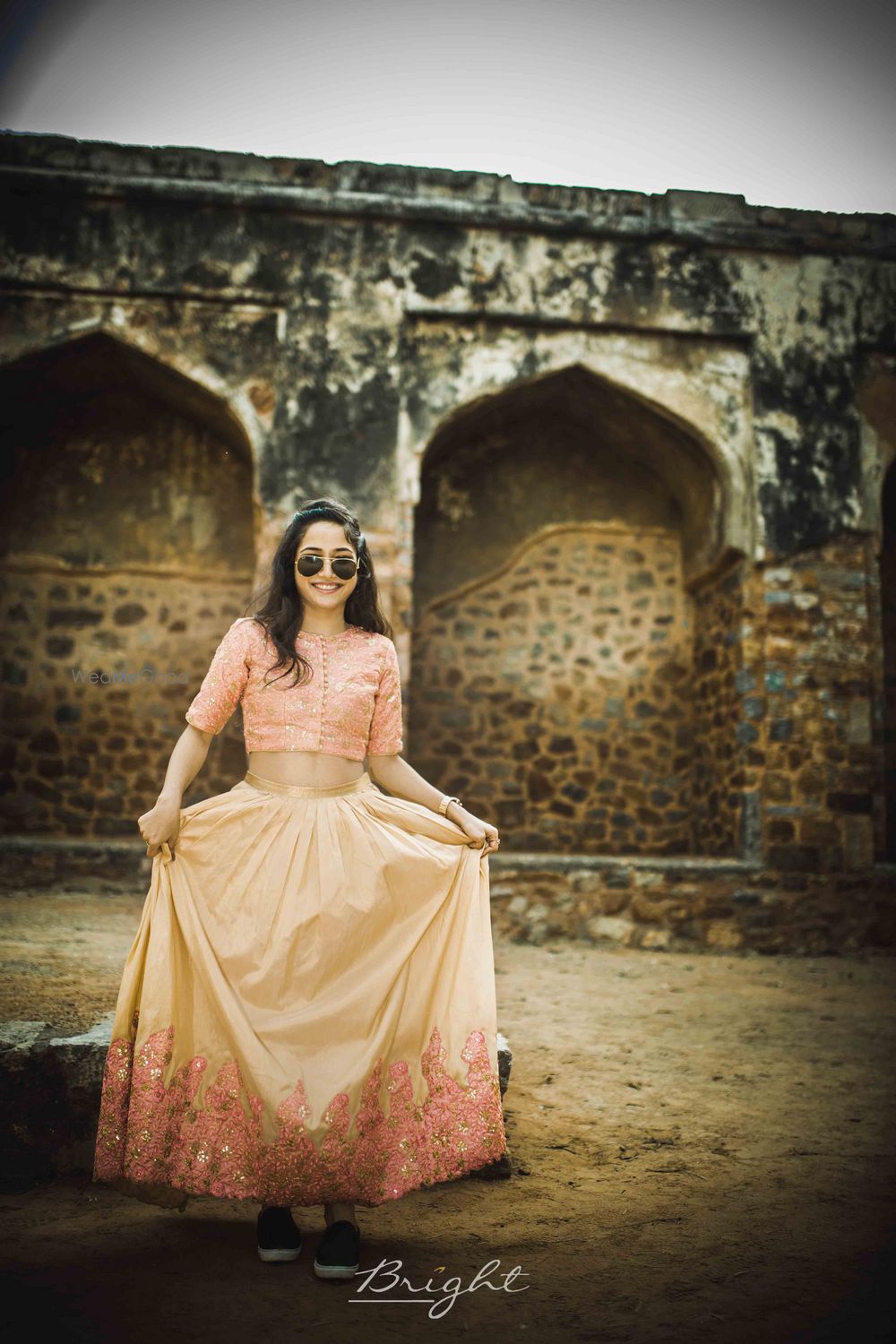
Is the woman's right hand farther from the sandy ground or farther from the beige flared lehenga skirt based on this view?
the sandy ground

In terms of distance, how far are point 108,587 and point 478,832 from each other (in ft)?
20.2

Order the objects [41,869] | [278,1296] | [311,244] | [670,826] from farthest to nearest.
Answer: [670,826] → [311,244] → [41,869] → [278,1296]

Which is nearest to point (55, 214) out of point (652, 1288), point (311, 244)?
point (311, 244)

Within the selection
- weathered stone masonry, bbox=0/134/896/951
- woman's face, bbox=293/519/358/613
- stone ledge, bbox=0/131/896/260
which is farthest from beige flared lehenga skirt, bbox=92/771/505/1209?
stone ledge, bbox=0/131/896/260

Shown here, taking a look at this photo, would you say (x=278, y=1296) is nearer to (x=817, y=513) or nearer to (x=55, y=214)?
(x=817, y=513)

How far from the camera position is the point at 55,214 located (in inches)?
237

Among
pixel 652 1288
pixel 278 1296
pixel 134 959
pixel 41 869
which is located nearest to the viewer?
pixel 278 1296

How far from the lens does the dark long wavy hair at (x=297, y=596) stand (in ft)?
7.16

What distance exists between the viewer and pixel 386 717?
89.8 inches

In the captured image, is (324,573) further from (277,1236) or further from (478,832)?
(277,1236)

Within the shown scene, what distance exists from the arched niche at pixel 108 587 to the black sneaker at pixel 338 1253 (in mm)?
5585

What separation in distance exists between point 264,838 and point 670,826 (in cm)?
603

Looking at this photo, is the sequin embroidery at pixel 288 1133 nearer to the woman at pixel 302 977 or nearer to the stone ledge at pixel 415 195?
the woman at pixel 302 977

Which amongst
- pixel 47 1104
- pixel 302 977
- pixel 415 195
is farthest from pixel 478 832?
pixel 415 195
